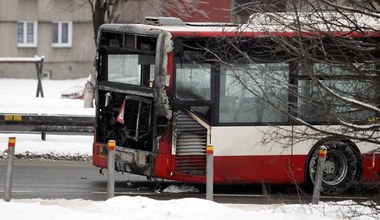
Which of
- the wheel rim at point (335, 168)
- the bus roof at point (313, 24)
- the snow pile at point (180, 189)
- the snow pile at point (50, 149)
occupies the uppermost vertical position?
the bus roof at point (313, 24)

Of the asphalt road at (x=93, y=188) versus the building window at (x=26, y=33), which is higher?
the building window at (x=26, y=33)

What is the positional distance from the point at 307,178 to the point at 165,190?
2352 mm

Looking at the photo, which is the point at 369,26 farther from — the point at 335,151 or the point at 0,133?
the point at 0,133

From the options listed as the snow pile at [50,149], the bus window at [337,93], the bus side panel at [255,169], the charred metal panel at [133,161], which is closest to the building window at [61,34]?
the snow pile at [50,149]

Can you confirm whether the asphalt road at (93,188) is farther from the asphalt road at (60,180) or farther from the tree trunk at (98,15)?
the tree trunk at (98,15)

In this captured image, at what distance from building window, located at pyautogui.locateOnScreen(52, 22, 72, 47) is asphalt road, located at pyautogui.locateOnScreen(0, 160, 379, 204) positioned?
3078cm

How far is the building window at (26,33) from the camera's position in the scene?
50531 mm

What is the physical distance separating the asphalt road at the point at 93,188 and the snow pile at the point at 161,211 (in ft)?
8.59

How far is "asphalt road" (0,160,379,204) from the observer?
1780 cm

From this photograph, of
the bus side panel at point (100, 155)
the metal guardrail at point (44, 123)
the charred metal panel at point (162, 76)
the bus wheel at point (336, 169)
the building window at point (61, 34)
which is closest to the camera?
the charred metal panel at point (162, 76)

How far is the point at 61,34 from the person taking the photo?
171ft

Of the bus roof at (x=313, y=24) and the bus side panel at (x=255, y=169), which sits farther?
the bus side panel at (x=255, y=169)

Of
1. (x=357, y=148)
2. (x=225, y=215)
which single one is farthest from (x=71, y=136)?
(x=225, y=215)

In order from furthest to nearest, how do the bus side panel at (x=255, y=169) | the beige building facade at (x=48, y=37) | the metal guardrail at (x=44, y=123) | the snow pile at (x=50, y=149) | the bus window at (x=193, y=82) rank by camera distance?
the beige building facade at (x=48, y=37), the metal guardrail at (x=44, y=123), the snow pile at (x=50, y=149), the bus side panel at (x=255, y=169), the bus window at (x=193, y=82)
